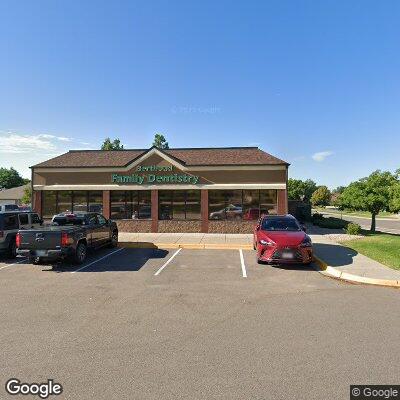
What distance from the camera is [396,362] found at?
14.8 feet

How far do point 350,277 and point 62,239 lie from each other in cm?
908

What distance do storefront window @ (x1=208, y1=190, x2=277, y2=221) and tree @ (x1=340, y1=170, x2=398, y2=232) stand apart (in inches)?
215

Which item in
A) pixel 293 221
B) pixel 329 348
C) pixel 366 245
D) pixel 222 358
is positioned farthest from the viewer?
pixel 366 245

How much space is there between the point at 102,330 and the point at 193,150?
19.1 metres

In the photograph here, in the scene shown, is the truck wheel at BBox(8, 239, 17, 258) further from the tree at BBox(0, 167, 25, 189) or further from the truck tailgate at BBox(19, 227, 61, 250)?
the tree at BBox(0, 167, 25, 189)

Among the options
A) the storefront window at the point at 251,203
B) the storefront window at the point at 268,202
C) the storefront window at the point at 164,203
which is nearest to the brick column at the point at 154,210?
the storefront window at the point at 164,203

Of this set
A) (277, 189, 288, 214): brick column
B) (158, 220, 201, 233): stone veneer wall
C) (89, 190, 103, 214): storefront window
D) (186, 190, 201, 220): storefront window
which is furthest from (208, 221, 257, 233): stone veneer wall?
(89, 190, 103, 214): storefront window

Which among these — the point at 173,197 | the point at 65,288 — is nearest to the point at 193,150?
the point at 173,197

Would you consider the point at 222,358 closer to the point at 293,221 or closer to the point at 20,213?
the point at 293,221

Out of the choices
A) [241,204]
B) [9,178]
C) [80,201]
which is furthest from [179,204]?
[9,178]

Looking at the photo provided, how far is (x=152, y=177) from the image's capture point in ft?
66.6

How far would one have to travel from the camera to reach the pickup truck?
10273mm

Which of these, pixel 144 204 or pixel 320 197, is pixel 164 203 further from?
pixel 320 197

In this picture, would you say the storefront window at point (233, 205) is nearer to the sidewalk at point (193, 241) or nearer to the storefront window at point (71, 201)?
the sidewalk at point (193, 241)
